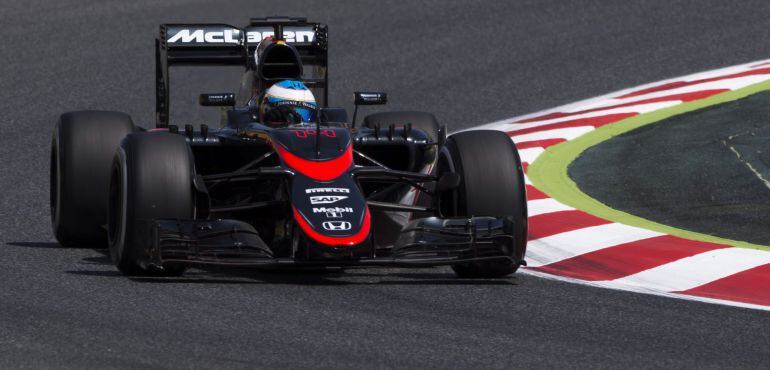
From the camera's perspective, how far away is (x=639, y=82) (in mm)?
16016

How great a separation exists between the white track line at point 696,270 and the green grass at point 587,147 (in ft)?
1.06

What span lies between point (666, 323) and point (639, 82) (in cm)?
853

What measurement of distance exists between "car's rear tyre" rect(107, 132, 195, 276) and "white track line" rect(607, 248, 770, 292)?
7.32 feet

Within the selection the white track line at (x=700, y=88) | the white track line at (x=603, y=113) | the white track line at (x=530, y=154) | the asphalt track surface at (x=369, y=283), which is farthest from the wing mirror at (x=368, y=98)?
the white track line at (x=700, y=88)

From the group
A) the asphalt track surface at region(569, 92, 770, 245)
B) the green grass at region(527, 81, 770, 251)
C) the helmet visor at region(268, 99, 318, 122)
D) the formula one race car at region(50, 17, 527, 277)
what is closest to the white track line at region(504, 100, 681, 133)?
the green grass at region(527, 81, 770, 251)

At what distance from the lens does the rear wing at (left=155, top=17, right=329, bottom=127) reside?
11.2m

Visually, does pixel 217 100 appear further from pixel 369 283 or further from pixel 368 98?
pixel 369 283

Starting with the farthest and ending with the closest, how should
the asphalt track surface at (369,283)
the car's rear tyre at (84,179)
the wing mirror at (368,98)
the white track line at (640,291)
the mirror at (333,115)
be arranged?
the wing mirror at (368,98)
the mirror at (333,115)
the car's rear tyre at (84,179)
the white track line at (640,291)
the asphalt track surface at (369,283)

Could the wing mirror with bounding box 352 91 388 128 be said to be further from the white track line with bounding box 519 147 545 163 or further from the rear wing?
the white track line with bounding box 519 147 545 163

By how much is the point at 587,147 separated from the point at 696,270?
160 inches

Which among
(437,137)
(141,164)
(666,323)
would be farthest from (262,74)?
(666,323)

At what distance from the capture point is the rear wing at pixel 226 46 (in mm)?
11219

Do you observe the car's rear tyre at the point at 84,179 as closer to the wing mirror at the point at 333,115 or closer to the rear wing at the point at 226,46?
the wing mirror at the point at 333,115

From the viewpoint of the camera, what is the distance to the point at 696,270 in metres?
8.98
